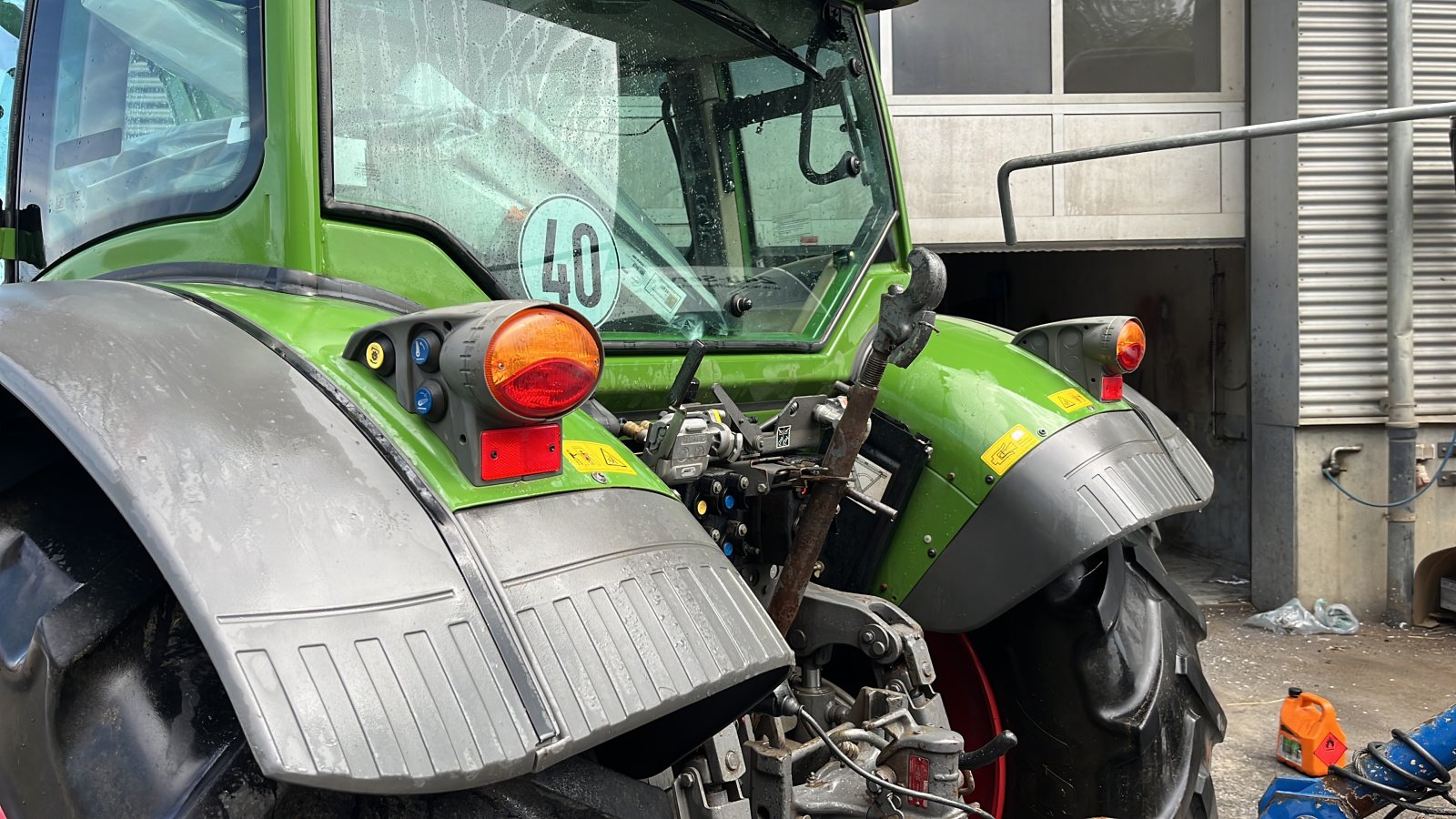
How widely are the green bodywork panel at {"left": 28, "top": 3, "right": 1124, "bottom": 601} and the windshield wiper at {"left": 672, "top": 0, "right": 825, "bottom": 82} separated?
0.29 meters

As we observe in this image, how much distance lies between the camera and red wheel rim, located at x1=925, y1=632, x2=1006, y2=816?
2273mm

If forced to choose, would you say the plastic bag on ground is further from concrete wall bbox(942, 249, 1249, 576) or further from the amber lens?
the amber lens

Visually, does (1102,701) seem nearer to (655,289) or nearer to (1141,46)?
(655,289)

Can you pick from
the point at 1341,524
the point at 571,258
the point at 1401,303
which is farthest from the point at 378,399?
the point at 1341,524

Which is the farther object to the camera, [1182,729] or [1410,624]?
[1410,624]

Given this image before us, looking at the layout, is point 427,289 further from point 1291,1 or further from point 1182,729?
point 1291,1

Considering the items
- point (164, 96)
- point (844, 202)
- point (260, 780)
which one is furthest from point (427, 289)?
point (844, 202)

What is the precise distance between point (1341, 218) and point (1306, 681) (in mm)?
2512

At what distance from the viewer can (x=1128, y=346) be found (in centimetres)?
225

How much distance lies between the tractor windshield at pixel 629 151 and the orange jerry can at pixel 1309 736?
2.45 m

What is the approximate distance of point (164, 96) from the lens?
1.75 meters

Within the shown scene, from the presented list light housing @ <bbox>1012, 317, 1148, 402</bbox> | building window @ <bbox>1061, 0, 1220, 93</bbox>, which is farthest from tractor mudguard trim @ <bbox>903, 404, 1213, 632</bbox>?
building window @ <bbox>1061, 0, 1220, 93</bbox>

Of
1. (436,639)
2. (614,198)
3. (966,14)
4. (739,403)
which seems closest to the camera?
(436,639)

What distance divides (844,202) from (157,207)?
1.36 meters
